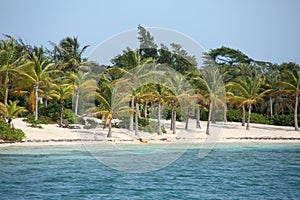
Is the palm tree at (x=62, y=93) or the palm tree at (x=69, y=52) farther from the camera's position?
the palm tree at (x=69, y=52)

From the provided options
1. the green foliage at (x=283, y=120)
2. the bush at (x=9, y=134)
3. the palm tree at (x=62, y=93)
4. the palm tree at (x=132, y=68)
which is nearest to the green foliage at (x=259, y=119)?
the green foliage at (x=283, y=120)

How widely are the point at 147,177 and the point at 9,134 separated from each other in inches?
472

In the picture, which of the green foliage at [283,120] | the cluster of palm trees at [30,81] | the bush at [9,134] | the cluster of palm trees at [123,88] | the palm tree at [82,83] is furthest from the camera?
the green foliage at [283,120]

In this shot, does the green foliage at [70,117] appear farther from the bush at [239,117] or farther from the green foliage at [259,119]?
the green foliage at [259,119]

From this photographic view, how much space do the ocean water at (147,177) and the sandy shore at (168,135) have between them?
10.4 ft

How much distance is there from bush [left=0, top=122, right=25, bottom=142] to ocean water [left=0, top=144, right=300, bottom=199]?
2.00 metres

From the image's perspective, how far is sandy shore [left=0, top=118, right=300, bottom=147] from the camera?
29.4 m

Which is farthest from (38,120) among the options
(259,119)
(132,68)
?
(259,119)

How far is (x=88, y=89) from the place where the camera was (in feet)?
124

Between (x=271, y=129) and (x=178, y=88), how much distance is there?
11.1 meters

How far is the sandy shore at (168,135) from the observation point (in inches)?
1158

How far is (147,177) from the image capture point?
18.4m

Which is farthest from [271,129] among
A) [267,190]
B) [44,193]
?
[44,193]

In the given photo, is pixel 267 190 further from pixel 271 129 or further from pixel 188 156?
pixel 271 129
